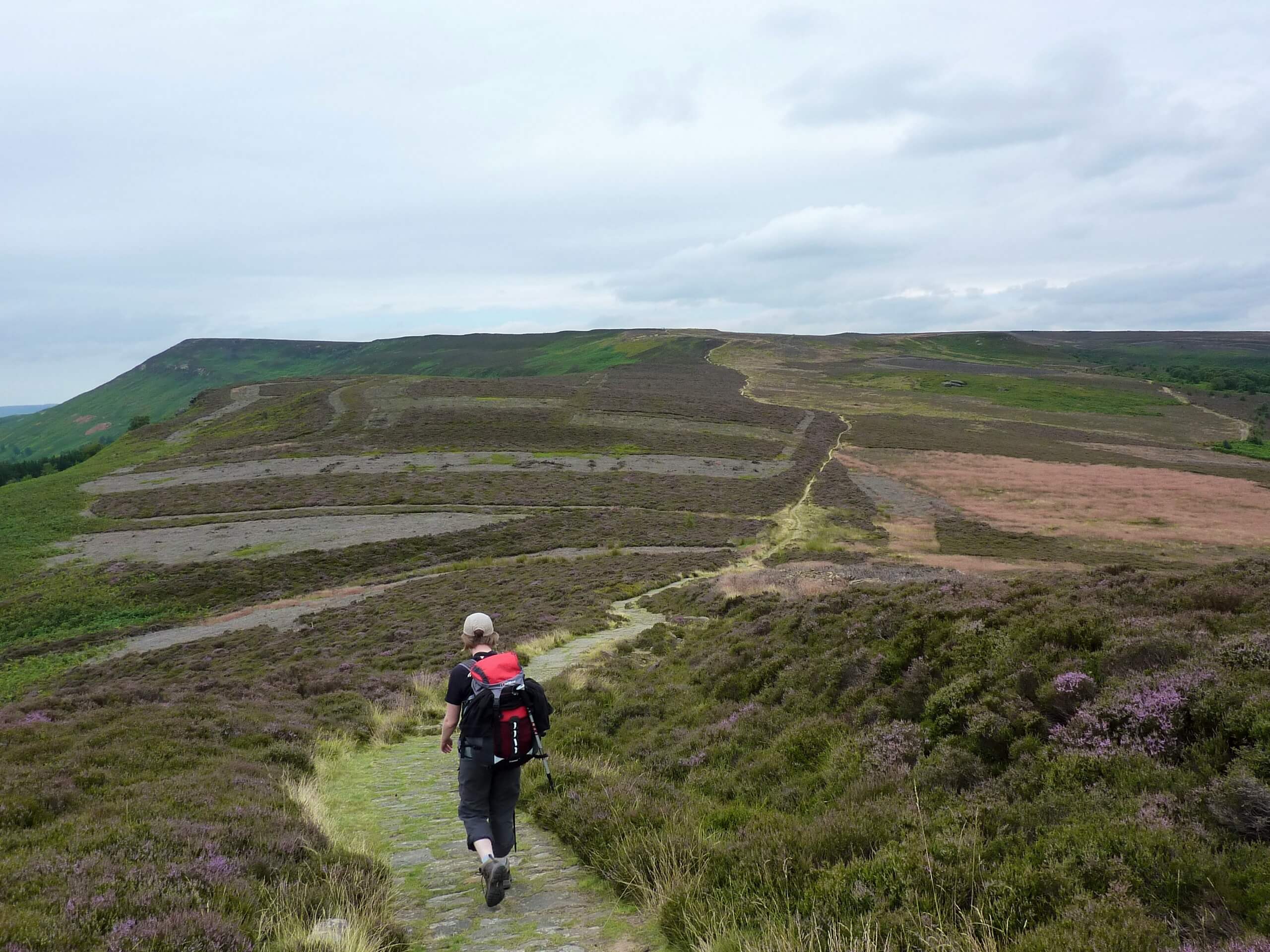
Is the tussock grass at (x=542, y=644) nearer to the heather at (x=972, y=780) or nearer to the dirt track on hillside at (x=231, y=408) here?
the heather at (x=972, y=780)

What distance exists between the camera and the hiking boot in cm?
651

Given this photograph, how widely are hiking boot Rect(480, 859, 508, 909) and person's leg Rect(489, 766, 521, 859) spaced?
1.59ft

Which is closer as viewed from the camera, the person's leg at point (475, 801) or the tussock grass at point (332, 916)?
the tussock grass at point (332, 916)

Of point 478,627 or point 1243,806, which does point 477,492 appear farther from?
point 1243,806

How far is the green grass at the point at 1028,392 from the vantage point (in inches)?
4847

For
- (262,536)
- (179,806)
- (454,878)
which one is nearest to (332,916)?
(454,878)

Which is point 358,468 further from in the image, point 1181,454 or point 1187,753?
point 1181,454

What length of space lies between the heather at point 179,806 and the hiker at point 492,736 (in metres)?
1.08

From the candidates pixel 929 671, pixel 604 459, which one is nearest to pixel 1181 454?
pixel 604 459

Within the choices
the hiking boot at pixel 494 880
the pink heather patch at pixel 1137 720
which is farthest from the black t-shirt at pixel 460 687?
the pink heather patch at pixel 1137 720

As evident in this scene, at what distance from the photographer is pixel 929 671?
9.53 m

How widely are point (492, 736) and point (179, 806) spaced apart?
4.34 m

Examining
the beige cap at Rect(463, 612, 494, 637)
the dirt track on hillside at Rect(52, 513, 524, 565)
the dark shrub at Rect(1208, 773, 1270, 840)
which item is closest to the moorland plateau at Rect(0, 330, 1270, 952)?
the dark shrub at Rect(1208, 773, 1270, 840)

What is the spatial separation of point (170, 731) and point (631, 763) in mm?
8685
